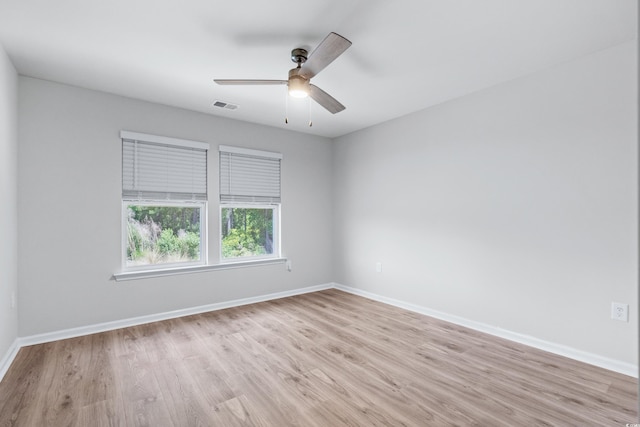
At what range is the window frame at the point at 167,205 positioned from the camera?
329 centimetres

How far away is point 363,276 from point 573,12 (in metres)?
3.51

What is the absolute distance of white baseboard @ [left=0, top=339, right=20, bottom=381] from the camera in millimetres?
2262

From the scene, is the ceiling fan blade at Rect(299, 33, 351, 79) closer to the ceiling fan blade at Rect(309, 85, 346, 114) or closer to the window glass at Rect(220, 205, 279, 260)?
→ the ceiling fan blade at Rect(309, 85, 346, 114)

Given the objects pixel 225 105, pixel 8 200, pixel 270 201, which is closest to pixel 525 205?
pixel 270 201

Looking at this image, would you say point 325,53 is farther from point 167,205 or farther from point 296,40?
point 167,205

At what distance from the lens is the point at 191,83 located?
2.97 m

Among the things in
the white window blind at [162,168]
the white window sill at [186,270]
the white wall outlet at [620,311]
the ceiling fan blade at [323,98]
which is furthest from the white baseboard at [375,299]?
the ceiling fan blade at [323,98]

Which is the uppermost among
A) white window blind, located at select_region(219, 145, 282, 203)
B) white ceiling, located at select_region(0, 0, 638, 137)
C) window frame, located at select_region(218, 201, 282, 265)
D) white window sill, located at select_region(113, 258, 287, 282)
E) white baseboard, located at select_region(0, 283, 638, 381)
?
white ceiling, located at select_region(0, 0, 638, 137)

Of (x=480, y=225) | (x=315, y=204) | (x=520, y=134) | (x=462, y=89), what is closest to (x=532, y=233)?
(x=480, y=225)

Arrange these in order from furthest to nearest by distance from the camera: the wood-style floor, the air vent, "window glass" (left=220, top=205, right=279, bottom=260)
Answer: "window glass" (left=220, top=205, right=279, bottom=260), the air vent, the wood-style floor

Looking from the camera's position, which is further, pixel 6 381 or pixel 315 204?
pixel 315 204

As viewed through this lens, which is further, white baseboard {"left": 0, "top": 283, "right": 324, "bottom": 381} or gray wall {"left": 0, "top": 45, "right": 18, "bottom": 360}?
white baseboard {"left": 0, "top": 283, "right": 324, "bottom": 381}

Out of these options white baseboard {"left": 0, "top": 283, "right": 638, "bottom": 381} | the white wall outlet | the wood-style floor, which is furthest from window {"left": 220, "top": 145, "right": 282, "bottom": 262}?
the white wall outlet

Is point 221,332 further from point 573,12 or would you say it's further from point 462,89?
point 573,12
